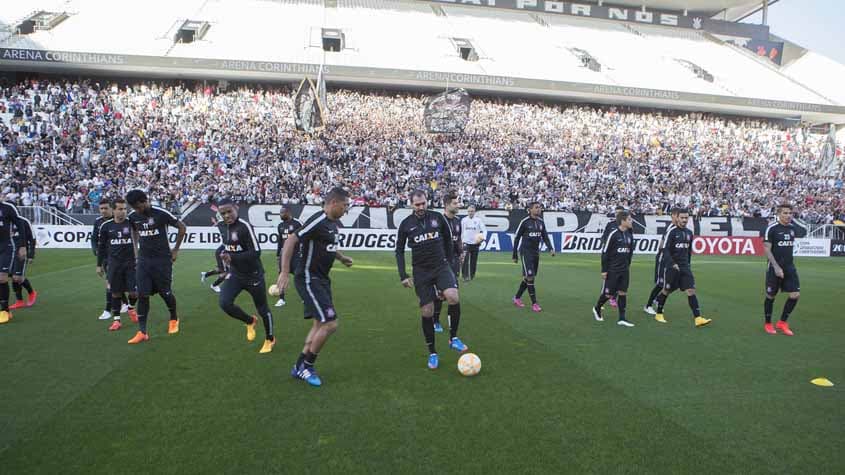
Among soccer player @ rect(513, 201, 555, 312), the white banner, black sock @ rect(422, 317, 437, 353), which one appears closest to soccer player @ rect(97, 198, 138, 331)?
black sock @ rect(422, 317, 437, 353)

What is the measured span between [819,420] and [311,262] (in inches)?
208

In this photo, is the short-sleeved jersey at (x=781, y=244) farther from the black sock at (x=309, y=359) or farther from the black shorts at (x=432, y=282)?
the black sock at (x=309, y=359)

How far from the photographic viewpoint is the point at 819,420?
4879 millimetres

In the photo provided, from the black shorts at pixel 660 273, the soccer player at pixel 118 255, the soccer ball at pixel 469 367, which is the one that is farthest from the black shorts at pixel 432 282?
the black shorts at pixel 660 273

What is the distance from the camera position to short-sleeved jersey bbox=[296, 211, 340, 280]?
5586 mm

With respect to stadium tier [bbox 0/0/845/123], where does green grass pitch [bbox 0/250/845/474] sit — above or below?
below

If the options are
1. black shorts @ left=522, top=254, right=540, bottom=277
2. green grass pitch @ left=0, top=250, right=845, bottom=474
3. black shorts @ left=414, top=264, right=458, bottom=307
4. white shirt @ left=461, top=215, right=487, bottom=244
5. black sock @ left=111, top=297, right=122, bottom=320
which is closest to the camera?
green grass pitch @ left=0, top=250, right=845, bottom=474

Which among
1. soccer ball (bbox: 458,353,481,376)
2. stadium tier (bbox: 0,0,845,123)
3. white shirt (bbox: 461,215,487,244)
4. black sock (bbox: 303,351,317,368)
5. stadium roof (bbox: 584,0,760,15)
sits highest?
stadium roof (bbox: 584,0,760,15)

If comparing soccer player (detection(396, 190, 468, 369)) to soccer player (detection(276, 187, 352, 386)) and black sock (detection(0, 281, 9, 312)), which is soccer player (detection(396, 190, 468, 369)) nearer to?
soccer player (detection(276, 187, 352, 386))

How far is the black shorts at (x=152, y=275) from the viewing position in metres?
7.55

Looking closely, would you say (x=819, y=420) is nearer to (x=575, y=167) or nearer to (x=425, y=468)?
(x=425, y=468)

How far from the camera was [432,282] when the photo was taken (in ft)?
21.7

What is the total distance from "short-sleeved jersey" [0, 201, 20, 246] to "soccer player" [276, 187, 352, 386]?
647 centimetres

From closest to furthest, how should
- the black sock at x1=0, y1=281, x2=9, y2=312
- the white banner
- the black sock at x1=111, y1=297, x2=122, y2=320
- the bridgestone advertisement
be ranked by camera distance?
the black sock at x1=111, y1=297, x2=122, y2=320, the black sock at x1=0, y1=281, x2=9, y2=312, the bridgestone advertisement, the white banner
